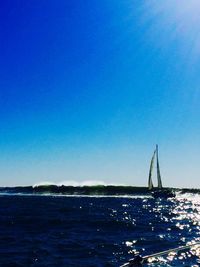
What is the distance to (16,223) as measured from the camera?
54.2 meters

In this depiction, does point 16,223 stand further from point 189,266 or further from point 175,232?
point 189,266

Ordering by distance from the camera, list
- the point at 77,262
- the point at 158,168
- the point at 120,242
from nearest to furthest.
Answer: the point at 77,262
the point at 120,242
the point at 158,168

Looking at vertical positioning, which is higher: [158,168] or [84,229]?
[158,168]

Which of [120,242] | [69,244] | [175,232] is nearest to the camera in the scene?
[69,244]

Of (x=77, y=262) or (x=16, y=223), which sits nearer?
(x=77, y=262)

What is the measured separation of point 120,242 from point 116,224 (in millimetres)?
17304

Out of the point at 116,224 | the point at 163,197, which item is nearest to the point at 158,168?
the point at 163,197

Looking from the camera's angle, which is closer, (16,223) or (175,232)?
(175,232)

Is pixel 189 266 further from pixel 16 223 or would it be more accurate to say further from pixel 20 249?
pixel 16 223

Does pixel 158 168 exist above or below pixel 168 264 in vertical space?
above

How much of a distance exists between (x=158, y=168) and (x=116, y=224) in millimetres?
110956

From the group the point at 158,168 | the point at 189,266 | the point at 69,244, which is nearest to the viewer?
the point at 189,266

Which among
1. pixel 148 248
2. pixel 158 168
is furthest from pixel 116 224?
pixel 158 168

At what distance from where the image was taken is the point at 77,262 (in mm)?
30797
